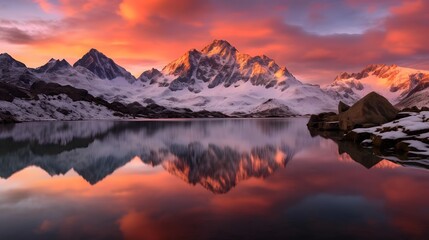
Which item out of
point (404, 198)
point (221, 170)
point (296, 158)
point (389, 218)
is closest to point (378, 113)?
point (296, 158)

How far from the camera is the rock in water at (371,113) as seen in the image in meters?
58.6

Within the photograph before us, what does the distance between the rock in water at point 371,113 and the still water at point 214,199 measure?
2885cm

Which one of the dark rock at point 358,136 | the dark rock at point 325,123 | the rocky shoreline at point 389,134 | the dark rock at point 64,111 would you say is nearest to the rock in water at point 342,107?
the dark rock at point 325,123

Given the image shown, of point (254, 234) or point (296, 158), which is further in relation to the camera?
point (296, 158)

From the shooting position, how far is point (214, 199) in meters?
17.9

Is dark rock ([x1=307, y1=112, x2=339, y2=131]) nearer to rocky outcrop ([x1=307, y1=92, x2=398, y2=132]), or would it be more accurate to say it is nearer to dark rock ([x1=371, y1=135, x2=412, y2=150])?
rocky outcrop ([x1=307, y1=92, x2=398, y2=132])

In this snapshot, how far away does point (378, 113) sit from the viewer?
60.7 metres

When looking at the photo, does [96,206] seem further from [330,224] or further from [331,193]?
[331,193]

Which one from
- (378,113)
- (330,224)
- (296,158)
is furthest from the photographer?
(378,113)

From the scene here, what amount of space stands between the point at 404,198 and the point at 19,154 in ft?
114

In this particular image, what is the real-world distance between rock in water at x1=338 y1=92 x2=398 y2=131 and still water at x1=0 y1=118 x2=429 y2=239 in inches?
1136

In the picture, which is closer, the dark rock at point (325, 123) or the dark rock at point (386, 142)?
the dark rock at point (386, 142)

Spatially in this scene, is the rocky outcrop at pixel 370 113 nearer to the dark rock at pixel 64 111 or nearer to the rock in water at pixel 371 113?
the rock in water at pixel 371 113

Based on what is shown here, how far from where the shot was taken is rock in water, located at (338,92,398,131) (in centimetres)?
5862
